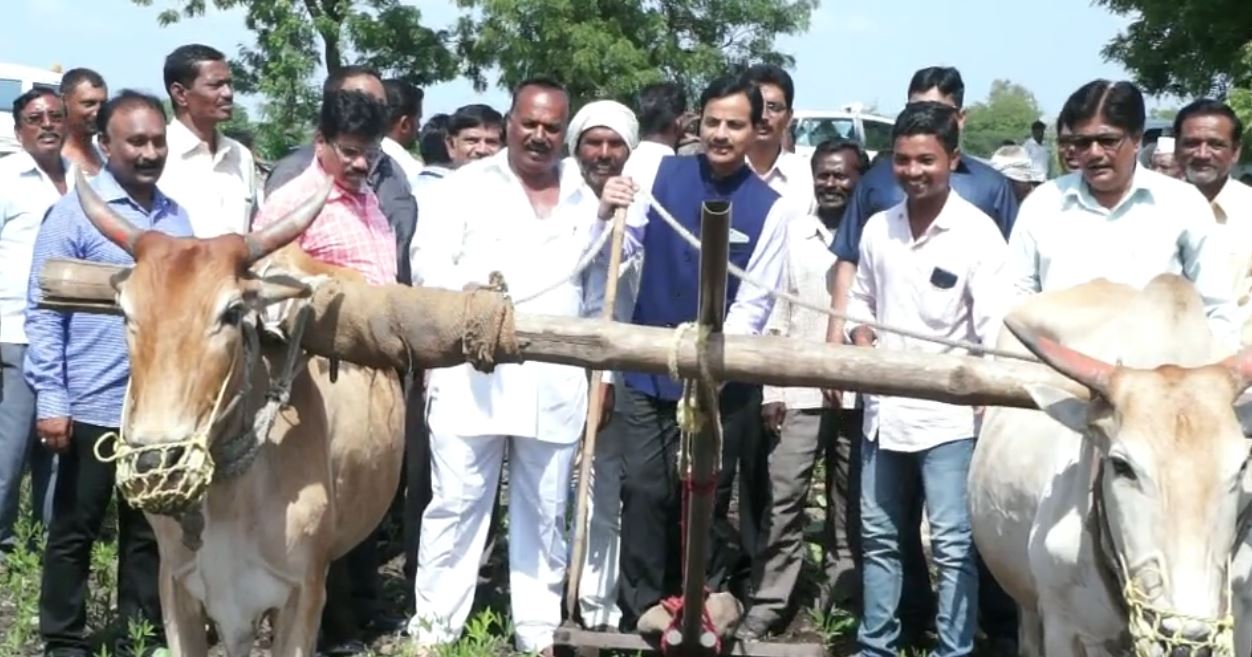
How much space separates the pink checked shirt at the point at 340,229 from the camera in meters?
5.89

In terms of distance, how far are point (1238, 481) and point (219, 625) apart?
2972 mm

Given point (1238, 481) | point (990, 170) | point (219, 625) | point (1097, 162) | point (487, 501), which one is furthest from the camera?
point (990, 170)

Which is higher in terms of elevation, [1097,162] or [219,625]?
[1097,162]

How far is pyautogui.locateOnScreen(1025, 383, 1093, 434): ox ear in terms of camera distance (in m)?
4.14

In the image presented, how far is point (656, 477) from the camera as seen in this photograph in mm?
6340

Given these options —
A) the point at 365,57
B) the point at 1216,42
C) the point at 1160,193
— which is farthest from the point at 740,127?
the point at 365,57

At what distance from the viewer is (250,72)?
26953 millimetres

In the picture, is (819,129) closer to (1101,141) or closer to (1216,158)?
(1216,158)

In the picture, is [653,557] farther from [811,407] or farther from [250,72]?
[250,72]

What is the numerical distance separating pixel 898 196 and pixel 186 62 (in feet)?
10.4

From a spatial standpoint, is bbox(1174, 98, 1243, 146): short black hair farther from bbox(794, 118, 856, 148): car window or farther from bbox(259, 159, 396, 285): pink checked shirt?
bbox(794, 118, 856, 148): car window

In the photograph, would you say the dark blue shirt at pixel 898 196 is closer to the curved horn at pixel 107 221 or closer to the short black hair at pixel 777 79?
the short black hair at pixel 777 79

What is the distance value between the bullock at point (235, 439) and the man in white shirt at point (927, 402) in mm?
1855

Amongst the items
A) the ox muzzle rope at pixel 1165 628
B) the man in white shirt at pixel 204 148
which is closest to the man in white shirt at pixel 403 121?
the man in white shirt at pixel 204 148
